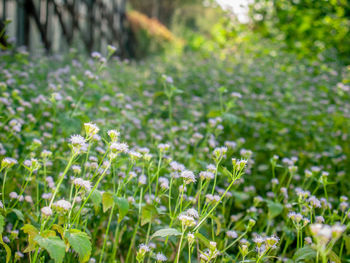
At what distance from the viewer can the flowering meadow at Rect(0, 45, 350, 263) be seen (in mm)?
1362

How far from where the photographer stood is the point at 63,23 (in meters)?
7.25

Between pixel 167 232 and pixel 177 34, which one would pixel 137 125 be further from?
pixel 177 34

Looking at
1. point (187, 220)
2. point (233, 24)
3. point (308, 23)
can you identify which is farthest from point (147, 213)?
point (233, 24)

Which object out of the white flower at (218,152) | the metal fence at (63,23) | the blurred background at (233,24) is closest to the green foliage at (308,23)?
the blurred background at (233,24)

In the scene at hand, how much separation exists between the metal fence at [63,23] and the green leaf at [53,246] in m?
2.76

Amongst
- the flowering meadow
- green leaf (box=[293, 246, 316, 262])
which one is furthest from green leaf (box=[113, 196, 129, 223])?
green leaf (box=[293, 246, 316, 262])

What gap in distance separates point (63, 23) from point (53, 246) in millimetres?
6892

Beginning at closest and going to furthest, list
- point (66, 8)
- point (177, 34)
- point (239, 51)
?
point (239, 51)
point (66, 8)
point (177, 34)

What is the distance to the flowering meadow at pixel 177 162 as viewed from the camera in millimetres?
1362

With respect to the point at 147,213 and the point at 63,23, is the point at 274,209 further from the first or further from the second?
the point at 63,23

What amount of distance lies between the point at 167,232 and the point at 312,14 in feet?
16.6

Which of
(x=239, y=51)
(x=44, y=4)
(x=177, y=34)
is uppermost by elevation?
(x=44, y=4)

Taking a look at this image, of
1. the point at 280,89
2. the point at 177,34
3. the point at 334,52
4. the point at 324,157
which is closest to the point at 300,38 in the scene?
the point at 334,52

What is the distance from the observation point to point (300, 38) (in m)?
5.98
